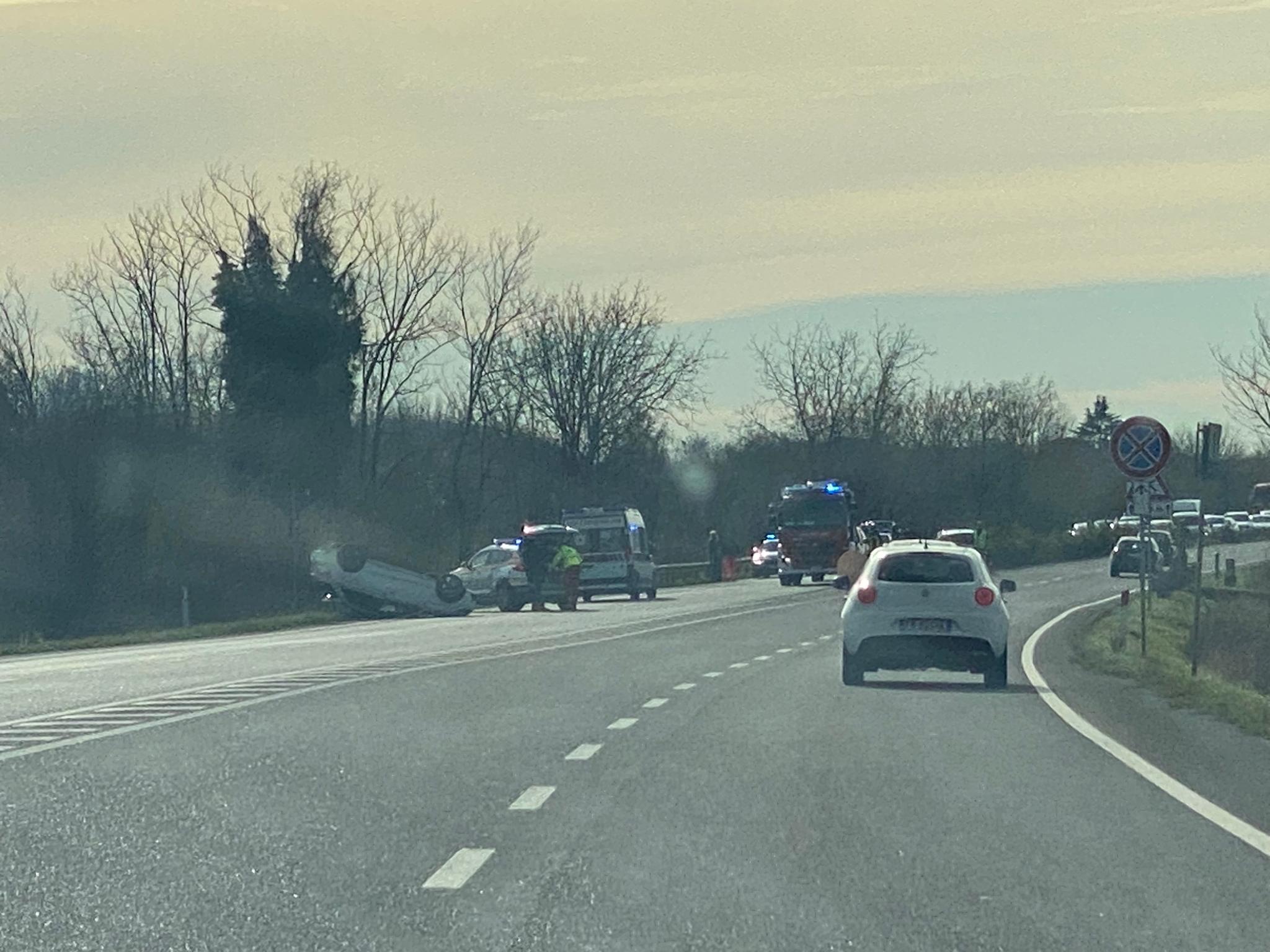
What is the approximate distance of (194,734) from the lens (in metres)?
15.3

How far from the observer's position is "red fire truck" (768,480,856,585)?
212 feet

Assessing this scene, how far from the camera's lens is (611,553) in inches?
2136

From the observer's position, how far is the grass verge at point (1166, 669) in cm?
1767

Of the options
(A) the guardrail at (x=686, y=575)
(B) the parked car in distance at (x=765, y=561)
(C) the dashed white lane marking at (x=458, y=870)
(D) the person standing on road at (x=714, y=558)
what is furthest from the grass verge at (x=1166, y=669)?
Answer: (B) the parked car in distance at (x=765, y=561)

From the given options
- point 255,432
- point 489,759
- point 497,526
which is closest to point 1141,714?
point 489,759

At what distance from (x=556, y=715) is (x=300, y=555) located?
39435 mm

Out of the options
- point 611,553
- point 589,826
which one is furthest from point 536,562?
point 589,826

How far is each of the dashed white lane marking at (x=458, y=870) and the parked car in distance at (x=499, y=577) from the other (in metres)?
39.5

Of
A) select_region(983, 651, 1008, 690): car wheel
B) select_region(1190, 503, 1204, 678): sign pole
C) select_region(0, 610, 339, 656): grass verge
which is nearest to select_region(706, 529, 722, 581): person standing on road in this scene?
select_region(0, 610, 339, 656): grass verge

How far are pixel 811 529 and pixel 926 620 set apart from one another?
4468cm

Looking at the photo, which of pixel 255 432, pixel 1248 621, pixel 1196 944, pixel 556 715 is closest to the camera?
pixel 1196 944

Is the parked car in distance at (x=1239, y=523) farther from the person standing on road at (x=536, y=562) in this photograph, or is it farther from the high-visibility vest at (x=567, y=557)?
the high-visibility vest at (x=567, y=557)

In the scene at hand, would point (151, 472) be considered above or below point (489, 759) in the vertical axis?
above

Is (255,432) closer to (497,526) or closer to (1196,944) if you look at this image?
(497,526)
